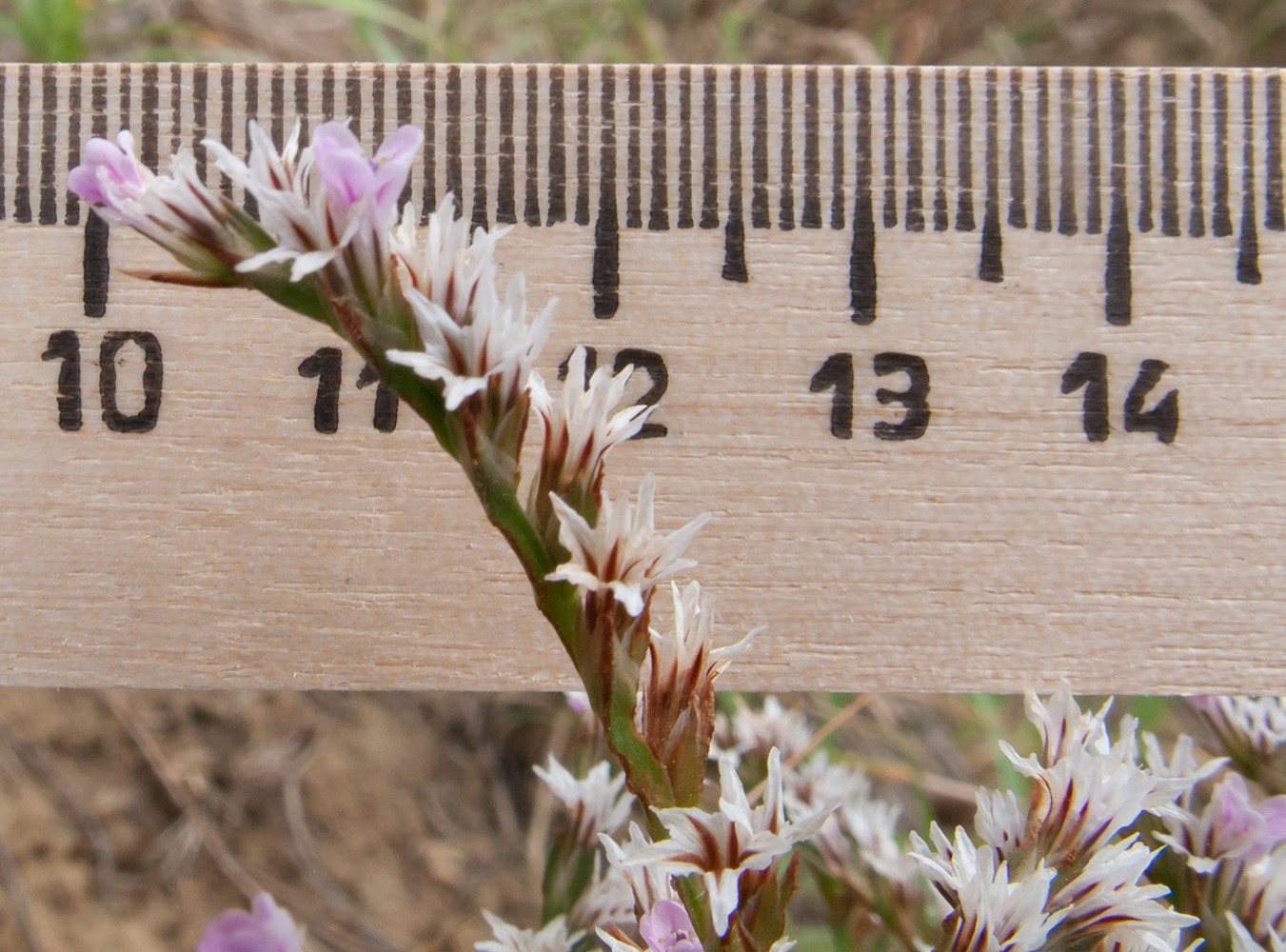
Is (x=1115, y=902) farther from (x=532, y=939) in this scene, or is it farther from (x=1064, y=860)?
(x=532, y=939)

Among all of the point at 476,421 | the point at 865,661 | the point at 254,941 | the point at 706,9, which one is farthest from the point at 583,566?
the point at 706,9

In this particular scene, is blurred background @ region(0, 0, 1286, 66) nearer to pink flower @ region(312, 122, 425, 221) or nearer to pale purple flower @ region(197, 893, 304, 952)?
pink flower @ region(312, 122, 425, 221)

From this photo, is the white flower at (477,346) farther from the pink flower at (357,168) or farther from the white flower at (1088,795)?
the white flower at (1088,795)

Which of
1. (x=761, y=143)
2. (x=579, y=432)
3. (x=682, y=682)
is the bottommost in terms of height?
(x=682, y=682)

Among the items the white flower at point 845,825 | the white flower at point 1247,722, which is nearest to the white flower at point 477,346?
the white flower at point 845,825

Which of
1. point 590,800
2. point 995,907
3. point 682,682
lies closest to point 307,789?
point 590,800

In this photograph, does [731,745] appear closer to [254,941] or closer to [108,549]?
[254,941]
